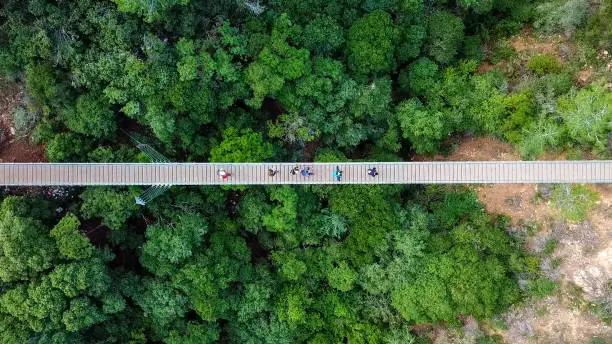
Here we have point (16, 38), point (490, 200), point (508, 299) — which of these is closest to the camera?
point (16, 38)

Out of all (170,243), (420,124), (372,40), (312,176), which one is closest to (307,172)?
(312,176)

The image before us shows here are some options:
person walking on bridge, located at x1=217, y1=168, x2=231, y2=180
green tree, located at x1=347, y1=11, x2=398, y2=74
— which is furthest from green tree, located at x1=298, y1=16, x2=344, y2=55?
person walking on bridge, located at x1=217, y1=168, x2=231, y2=180

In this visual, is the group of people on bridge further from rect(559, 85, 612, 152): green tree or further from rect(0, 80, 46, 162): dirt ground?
rect(0, 80, 46, 162): dirt ground

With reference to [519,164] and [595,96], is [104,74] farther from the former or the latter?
[595,96]

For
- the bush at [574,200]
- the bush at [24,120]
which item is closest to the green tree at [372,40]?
the bush at [574,200]

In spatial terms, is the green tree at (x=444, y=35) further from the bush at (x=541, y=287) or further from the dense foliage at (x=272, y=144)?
the bush at (x=541, y=287)

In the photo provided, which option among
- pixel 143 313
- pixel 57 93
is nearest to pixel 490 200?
pixel 143 313

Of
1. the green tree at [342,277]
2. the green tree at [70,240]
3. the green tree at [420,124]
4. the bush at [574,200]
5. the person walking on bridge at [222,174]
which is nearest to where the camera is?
the green tree at [70,240]

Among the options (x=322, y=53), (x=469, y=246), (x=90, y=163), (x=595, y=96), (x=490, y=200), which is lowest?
(x=469, y=246)
